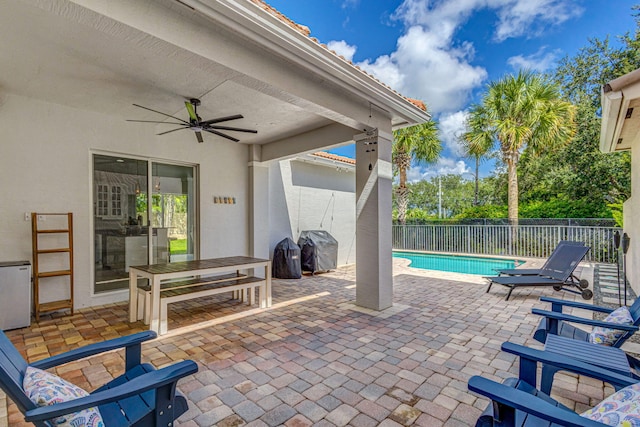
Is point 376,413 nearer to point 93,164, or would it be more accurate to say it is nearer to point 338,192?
point 93,164

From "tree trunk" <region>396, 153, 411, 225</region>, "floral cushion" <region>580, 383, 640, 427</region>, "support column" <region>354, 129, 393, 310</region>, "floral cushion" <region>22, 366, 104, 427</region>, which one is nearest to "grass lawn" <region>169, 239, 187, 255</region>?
"support column" <region>354, 129, 393, 310</region>

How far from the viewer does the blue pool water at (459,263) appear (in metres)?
9.64

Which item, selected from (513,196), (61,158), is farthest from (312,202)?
(513,196)

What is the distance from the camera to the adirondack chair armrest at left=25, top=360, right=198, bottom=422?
50.3 inches

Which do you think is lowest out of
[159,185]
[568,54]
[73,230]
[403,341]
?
[403,341]

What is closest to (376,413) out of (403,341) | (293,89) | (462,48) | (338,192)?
(403,341)

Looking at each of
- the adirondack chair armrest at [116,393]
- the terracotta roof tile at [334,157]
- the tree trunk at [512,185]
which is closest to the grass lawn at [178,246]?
the terracotta roof tile at [334,157]

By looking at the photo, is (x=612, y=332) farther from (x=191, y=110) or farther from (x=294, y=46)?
(x=191, y=110)

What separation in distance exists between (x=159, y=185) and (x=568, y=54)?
1821cm

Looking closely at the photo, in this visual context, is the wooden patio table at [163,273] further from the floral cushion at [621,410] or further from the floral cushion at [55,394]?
the floral cushion at [621,410]

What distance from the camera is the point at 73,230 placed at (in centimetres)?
488

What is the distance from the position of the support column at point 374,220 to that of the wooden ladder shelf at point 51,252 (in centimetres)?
440

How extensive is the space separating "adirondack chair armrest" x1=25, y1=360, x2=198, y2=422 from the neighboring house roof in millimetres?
4070

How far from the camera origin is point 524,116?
10.5 metres
